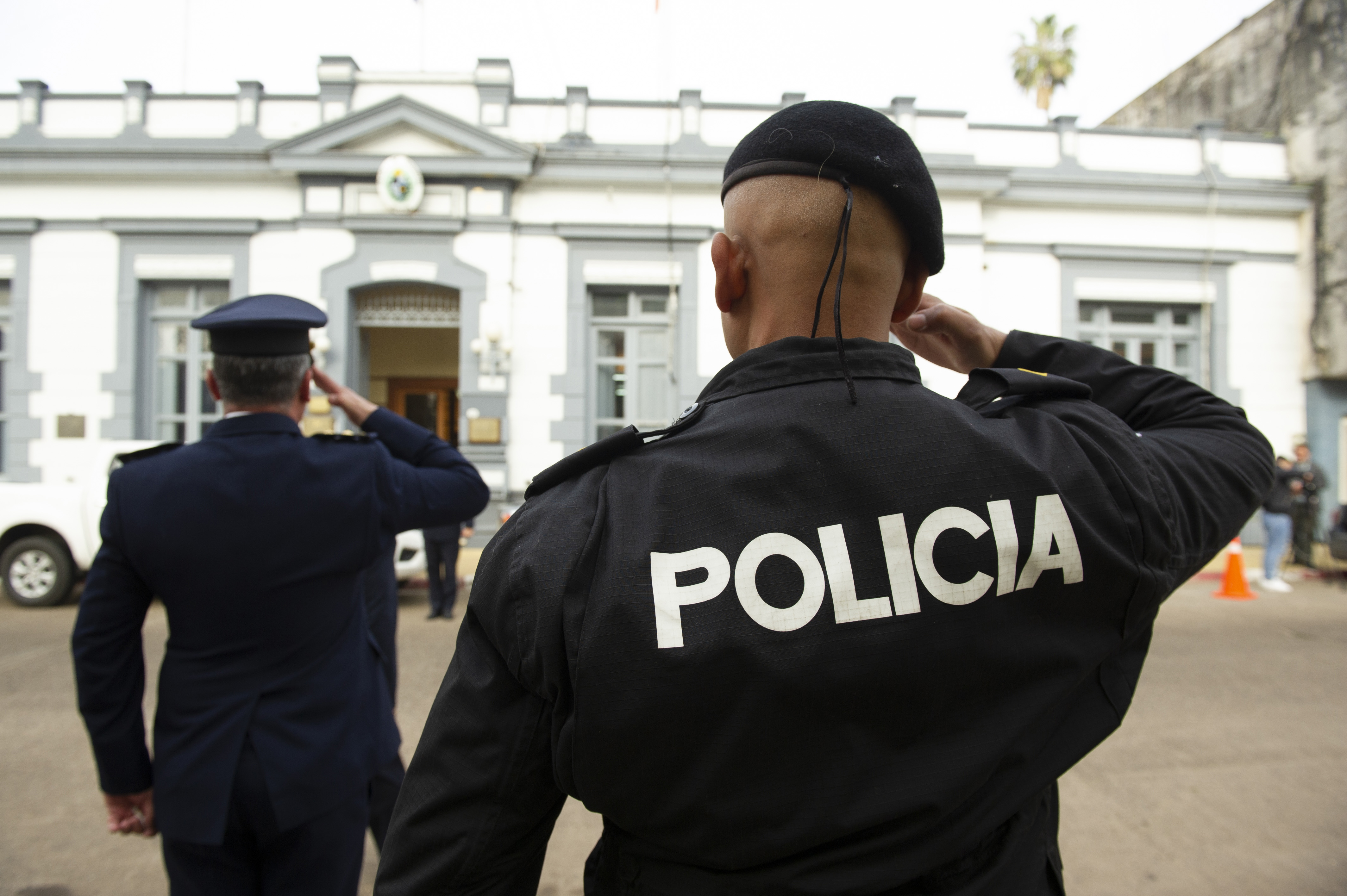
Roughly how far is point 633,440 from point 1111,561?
62cm

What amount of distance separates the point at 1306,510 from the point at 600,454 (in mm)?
13212

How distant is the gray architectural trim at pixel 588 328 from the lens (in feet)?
36.4

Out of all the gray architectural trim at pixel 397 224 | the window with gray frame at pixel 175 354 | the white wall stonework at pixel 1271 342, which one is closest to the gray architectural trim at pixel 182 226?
the window with gray frame at pixel 175 354

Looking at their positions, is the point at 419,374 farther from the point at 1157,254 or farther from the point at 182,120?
the point at 1157,254

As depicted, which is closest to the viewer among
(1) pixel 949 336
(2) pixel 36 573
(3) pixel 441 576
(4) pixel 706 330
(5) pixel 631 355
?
(1) pixel 949 336

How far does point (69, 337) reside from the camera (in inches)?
430

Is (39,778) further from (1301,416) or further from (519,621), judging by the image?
(1301,416)

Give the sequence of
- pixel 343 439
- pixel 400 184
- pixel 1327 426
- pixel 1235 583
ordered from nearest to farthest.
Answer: pixel 343 439
pixel 1235 583
pixel 400 184
pixel 1327 426

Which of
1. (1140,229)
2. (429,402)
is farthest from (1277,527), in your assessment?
(429,402)

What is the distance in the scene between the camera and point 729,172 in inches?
44.5

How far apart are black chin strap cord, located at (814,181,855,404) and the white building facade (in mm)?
9568

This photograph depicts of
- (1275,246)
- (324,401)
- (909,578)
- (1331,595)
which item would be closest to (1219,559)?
(1331,595)

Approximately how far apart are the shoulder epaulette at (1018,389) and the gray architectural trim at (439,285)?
10120 mm

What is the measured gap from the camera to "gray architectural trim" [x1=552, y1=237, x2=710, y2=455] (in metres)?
11.1
